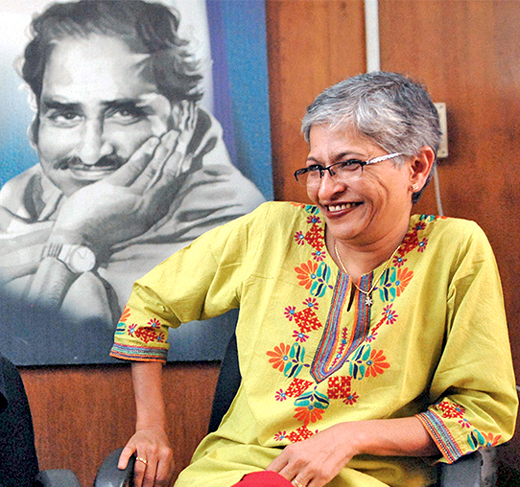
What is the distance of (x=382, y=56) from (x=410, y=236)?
2.07ft

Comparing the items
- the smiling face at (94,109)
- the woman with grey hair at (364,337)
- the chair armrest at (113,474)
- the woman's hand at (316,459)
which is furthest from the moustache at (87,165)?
the woman's hand at (316,459)

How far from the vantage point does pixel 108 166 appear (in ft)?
5.63

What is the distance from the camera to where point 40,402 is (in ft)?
5.79

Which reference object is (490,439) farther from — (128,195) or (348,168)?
(128,195)

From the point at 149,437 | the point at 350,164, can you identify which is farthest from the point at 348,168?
the point at 149,437

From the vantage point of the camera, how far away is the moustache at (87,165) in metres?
1.71

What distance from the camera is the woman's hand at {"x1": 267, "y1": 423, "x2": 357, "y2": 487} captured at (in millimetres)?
1210

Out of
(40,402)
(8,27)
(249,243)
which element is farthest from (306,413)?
(8,27)

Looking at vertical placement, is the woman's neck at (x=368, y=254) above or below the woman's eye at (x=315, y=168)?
below

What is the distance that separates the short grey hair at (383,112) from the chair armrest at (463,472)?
0.64 metres

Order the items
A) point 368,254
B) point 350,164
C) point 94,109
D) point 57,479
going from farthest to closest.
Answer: point 94,109 → point 368,254 → point 350,164 → point 57,479

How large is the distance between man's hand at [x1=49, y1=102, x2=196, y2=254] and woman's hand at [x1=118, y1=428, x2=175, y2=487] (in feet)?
1.91

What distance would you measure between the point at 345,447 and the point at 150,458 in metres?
0.44

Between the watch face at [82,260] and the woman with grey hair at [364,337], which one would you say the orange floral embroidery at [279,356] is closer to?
the woman with grey hair at [364,337]
